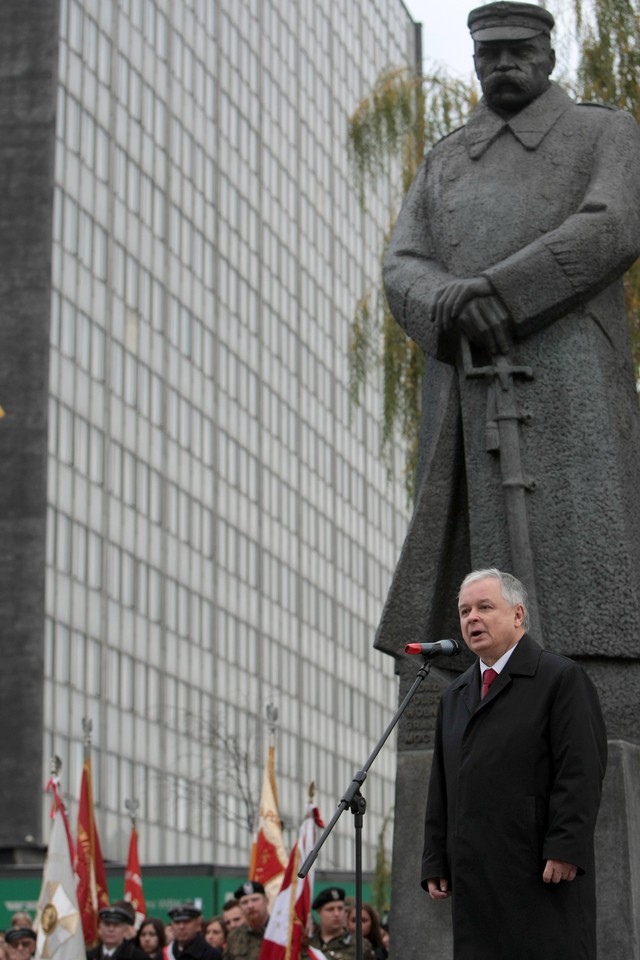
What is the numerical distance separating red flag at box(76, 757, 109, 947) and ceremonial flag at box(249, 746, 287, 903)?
4.30 ft

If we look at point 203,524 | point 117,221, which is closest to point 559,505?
point 117,221

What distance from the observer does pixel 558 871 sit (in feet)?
19.7

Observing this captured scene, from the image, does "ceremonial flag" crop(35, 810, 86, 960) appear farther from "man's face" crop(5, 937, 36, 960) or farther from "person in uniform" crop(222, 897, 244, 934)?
"person in uniform" crop(222, 897, 244, 934)

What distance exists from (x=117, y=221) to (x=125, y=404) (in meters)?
5.01

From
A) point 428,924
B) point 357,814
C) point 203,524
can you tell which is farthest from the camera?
point 203,524

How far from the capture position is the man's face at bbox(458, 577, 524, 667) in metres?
6.31

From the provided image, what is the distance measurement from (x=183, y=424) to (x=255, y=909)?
158ft

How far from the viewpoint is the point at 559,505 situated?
8531 millimetres

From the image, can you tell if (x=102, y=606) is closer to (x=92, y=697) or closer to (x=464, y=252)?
(x=92, y=697)

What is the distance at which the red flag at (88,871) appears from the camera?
17.3 metres

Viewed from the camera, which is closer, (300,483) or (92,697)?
(92,697)

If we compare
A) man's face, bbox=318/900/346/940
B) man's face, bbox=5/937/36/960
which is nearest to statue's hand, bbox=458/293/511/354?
man's face, bbox=318/900/346/940

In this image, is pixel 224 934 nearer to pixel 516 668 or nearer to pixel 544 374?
pixel 544 374

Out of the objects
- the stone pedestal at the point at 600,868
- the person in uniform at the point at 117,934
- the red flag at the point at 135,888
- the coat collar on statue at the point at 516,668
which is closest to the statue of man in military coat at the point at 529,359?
the stone pedestal at the point at 600,868
